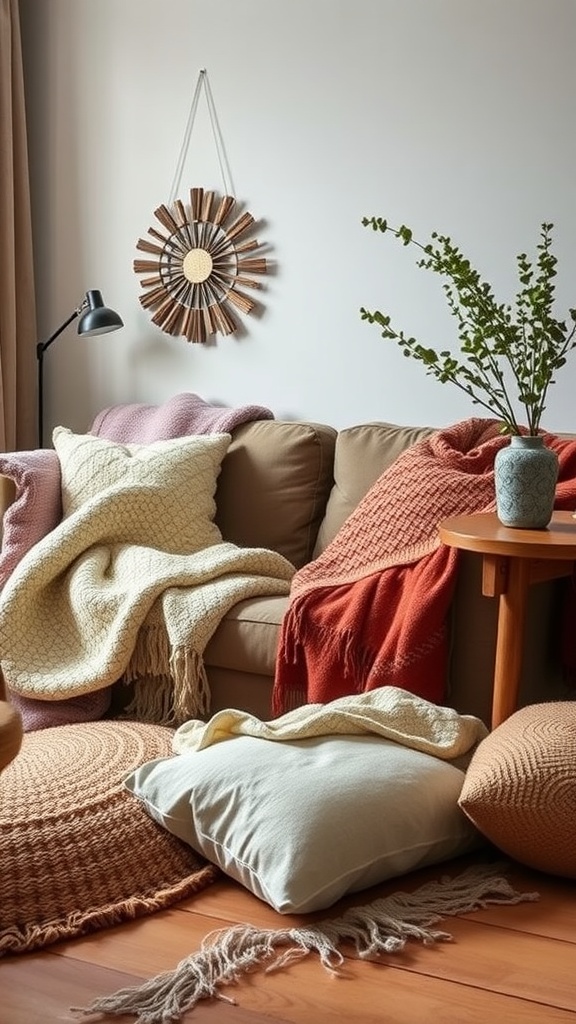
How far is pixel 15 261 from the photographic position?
427 cm

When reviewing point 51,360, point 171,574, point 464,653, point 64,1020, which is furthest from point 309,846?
point 51,360

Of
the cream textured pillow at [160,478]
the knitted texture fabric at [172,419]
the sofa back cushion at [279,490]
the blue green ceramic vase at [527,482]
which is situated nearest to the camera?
the blue green ceramic vase at [527,482]

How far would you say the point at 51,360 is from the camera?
441cm

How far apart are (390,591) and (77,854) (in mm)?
952

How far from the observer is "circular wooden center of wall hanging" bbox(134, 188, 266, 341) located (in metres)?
3.95

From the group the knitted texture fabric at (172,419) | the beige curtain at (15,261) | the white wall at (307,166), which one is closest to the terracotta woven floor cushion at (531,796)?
the white wall at (307,166)

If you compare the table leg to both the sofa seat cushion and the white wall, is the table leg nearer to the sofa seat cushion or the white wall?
the sofa seat cushion

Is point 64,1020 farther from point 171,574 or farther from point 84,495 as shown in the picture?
point 84,495

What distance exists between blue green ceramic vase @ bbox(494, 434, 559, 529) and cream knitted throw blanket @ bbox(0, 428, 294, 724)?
2.42 ft

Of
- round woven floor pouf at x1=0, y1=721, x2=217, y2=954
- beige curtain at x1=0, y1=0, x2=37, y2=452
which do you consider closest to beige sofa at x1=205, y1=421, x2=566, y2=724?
round woven floor pouf at x1=0, y1=721, x2=217, y2=954

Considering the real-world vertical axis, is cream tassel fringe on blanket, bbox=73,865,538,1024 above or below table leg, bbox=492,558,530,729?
below

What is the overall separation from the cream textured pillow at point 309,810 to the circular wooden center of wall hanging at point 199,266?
1.97 meters

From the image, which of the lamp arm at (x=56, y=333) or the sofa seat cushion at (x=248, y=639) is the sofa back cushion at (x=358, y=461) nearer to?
the sofa seat cushion at (x=248, y=639)

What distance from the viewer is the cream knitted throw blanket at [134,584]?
2922 mm
